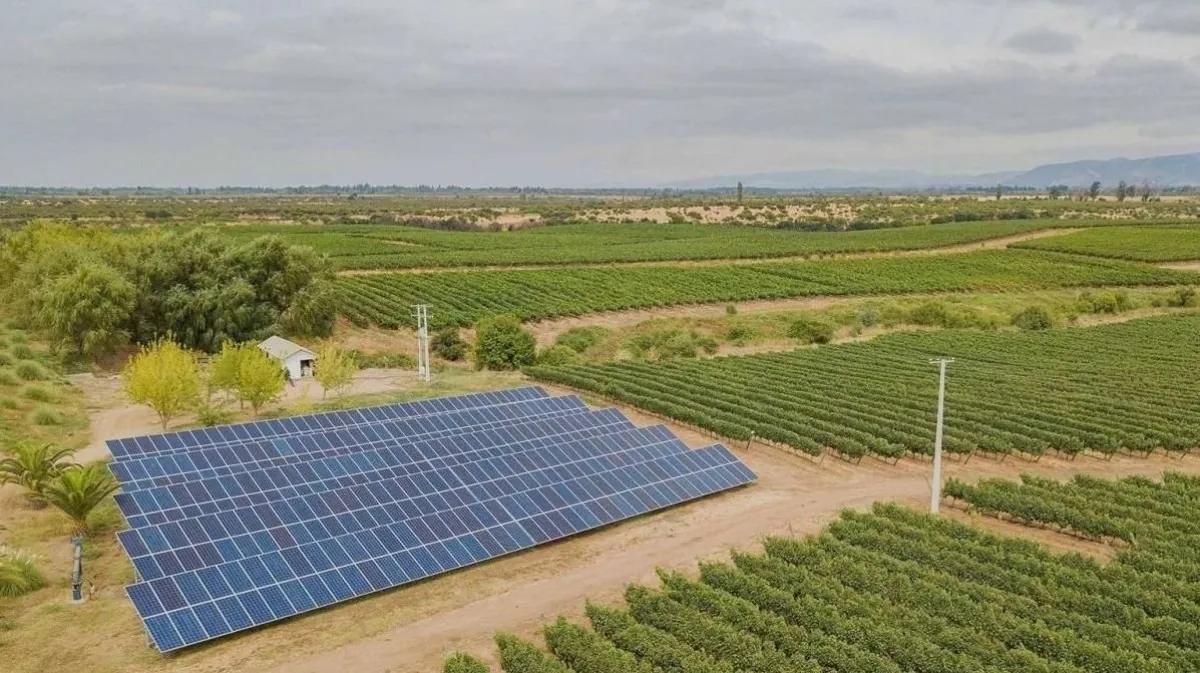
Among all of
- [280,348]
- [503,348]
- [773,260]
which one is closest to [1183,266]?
[773,260]

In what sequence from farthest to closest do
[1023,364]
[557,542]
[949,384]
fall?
[1023,364] < [949,384] < [557,542]

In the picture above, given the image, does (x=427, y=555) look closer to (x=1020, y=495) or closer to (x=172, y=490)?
(x=172, y=490)

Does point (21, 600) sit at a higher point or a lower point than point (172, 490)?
lower

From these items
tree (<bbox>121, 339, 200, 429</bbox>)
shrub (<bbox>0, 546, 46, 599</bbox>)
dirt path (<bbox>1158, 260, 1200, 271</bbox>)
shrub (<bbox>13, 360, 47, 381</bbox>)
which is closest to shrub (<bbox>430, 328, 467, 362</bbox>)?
tree (<bbox>121, 339, 200, 429</bbox>)

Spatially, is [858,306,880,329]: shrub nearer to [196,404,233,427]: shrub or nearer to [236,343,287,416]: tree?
[236,343,287,416]: tree

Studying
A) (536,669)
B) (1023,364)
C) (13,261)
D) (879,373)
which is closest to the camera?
(536,669)

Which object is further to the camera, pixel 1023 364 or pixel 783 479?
pixel 1023 364

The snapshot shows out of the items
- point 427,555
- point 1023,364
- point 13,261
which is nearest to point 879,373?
point 1023,364
